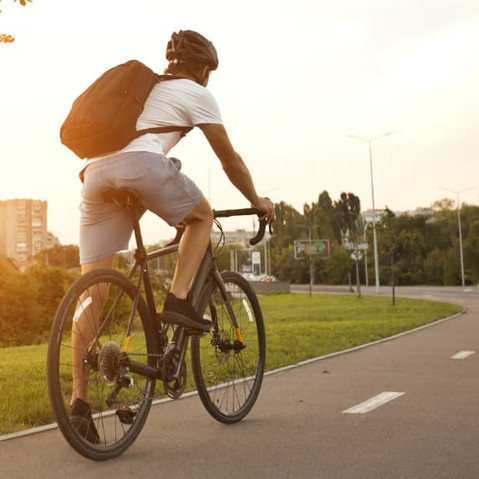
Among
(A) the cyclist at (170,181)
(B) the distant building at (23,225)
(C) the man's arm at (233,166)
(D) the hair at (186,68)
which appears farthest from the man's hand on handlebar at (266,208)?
(B) the distant building at (23,225)

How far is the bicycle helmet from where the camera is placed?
4.23m

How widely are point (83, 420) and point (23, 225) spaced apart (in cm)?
16730

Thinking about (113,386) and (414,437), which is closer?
(113,386)

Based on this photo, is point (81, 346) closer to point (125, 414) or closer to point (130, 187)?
point (125, 414)

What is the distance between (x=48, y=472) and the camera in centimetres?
355

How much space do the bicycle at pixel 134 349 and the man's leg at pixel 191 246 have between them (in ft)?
0.44

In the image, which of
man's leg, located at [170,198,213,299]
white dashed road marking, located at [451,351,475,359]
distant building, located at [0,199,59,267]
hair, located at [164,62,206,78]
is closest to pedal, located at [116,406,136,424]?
man's leg, located at [170,198,213,299]

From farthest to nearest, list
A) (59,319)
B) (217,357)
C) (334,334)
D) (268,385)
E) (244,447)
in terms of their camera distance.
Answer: (334,334), (268,385), (217,357), (244,447), (59,319)

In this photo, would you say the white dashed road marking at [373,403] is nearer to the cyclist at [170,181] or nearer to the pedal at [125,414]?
the cyclist at [170,181]

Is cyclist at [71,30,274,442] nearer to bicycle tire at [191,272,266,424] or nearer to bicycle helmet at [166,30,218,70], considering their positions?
bicycle helmet at [166,30,218,70]

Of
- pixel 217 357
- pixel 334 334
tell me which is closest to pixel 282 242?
pixel 334 334

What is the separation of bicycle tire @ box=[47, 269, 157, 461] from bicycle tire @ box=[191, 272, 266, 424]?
1.54 feet

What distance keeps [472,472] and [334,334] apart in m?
10.3

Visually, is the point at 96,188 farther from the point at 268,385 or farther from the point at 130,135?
the point at 268,385
